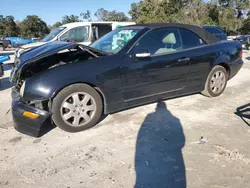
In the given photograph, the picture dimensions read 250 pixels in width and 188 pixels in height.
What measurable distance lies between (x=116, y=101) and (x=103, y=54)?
78 cm

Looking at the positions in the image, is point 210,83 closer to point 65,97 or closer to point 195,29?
point 195,29

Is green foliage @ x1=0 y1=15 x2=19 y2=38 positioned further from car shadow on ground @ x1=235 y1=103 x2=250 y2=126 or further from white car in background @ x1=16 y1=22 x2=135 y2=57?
car shadow on ground @ x1=235 y1=103 x2=250 y2=126

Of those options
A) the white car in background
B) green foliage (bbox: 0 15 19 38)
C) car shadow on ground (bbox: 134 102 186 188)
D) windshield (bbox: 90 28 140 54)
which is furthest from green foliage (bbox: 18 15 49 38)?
car shadow on ground (bbox: 134 102 186 188)

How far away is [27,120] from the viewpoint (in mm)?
3262

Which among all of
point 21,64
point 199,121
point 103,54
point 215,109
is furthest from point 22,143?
point 215,109

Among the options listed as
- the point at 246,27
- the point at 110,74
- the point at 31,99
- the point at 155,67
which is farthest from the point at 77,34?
the point at 246,27

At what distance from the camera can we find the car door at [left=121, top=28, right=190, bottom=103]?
12.5 feet

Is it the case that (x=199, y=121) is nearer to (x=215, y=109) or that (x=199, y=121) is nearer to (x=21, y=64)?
(x=215, y=109)

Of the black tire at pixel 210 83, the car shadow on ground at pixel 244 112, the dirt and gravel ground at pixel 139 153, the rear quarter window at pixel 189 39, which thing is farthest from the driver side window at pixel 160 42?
the car shadow on ground at pixel 244 112

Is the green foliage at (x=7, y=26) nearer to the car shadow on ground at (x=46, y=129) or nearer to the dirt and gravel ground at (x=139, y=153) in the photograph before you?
the dirt and gravel ground at (x=139, y=153)

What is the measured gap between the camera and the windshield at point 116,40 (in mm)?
3990

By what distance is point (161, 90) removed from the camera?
418 centimetres

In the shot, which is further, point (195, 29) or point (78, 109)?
point (195, 29)

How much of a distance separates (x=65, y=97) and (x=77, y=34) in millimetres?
6936
